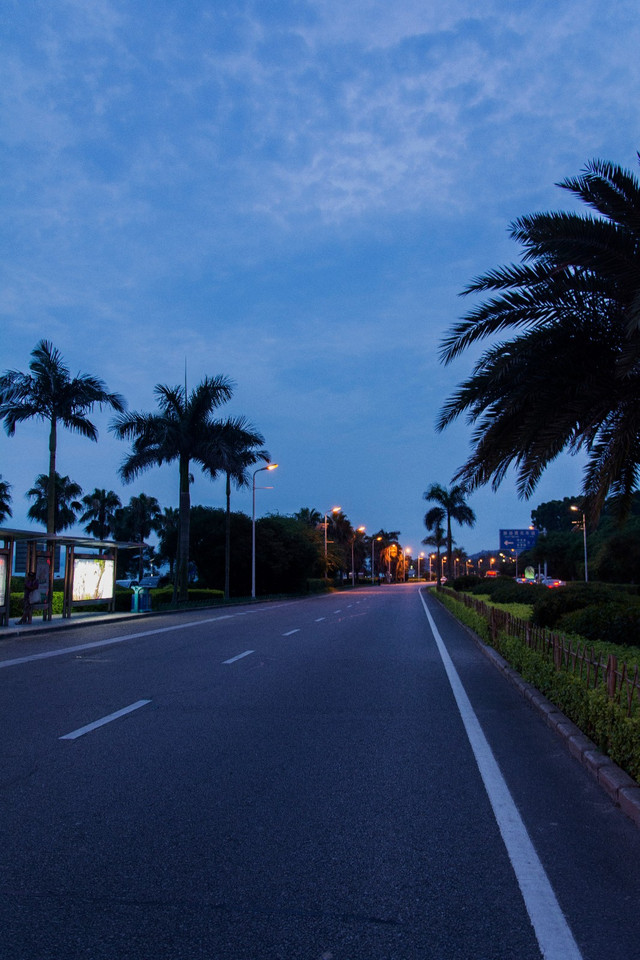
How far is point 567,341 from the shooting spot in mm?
11117

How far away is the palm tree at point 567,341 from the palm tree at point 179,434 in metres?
26.8

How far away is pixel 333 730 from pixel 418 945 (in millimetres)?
4657

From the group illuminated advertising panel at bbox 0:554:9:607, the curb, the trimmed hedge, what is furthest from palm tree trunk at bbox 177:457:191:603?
the curb

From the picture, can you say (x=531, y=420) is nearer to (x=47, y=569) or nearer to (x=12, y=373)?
(x=47, y=569)

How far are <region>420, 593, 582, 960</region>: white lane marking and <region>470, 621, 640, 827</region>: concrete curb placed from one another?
2.40 ft

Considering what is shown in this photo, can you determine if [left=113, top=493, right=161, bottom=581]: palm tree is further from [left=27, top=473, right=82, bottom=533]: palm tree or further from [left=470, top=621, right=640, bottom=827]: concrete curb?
[left=470, top=621, right=640, bottom=827]: concrete curb

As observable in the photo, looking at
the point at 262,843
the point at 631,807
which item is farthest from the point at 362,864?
the point at 631,807

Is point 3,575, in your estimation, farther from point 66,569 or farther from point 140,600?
point 140,600

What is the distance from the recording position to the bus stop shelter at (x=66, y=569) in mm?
22422

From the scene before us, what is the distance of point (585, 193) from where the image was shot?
10.4 metres

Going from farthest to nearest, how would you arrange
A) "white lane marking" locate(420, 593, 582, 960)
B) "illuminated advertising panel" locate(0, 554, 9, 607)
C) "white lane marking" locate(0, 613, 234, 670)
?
"illuminated advertising panel" locate(0, 554, 9, 607) → "white lane marking" locate(0, 613, 234, 670) → "white lane marking" locate(420, 593, 582, 960)

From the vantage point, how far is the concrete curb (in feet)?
17.7

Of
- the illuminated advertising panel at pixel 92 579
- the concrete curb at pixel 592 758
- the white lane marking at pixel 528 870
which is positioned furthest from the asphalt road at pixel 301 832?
the illuminated advertising panel at pixel 92 579

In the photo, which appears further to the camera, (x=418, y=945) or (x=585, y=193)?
(x=585, y=193)
